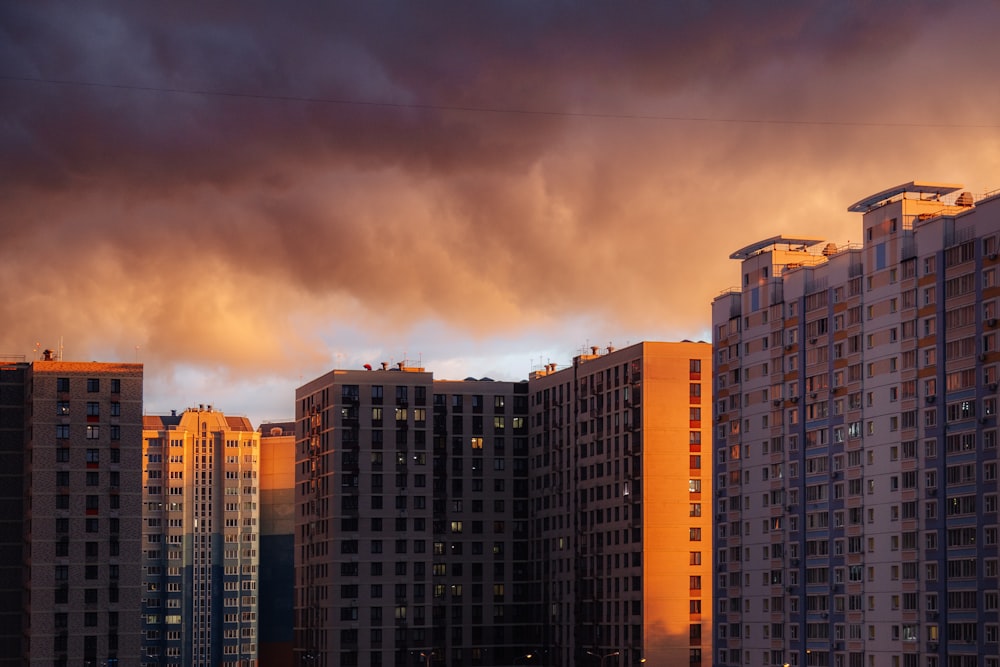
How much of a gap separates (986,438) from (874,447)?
18.3 m

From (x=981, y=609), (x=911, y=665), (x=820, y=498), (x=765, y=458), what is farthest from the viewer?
(x=765, y=458)

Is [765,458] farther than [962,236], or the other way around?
[765,458]

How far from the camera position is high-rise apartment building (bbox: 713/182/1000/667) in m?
154

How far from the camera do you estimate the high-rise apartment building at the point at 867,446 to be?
154 meters

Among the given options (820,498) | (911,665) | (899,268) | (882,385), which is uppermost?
(899,268)

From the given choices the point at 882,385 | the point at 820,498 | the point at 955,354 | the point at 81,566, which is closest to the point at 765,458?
the point at 820,498

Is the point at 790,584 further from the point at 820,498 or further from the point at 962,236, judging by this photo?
the point at 962,236

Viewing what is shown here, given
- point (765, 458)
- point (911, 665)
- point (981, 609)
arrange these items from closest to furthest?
point (981, 609) < point (911, 665) < point (765, 458)

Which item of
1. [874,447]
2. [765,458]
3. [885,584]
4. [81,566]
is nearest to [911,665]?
[885,584]

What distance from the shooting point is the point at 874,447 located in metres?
169

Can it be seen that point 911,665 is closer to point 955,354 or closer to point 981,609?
point 981,609

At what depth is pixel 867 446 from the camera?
170 meters

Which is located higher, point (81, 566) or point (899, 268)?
point (899, 268)

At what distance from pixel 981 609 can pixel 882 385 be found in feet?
87.9
